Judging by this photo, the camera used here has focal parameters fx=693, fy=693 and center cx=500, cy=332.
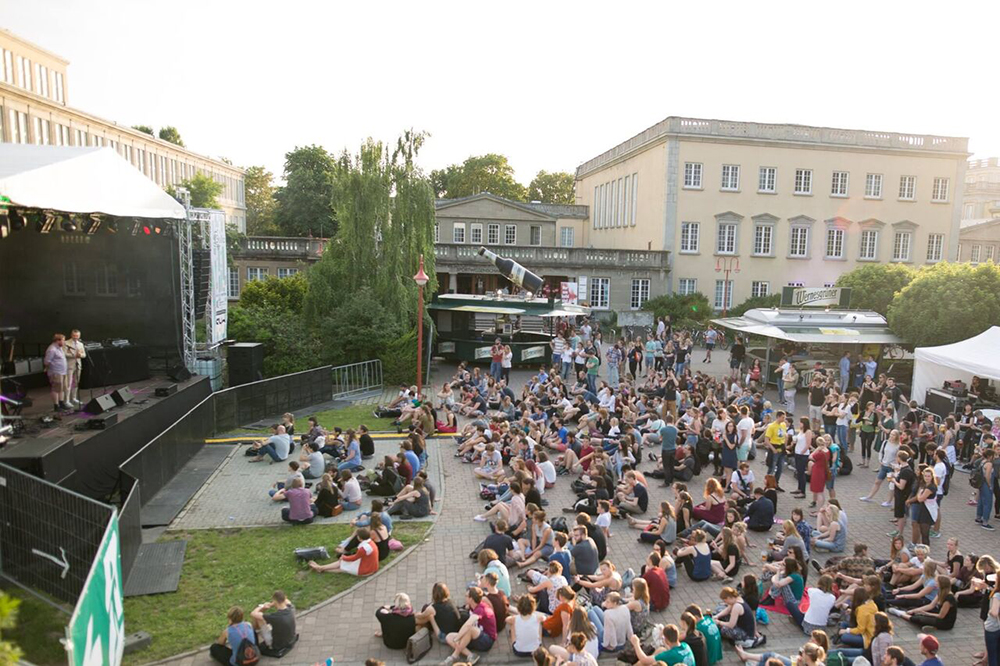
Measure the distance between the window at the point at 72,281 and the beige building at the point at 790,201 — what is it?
31488 millimetres

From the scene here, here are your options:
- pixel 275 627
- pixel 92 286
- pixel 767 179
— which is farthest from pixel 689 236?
pixel 275 627

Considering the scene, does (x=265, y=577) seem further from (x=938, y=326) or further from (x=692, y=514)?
(x=938, y=326)

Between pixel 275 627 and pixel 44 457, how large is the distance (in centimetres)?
483

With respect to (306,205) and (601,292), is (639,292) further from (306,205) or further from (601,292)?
(306,205)

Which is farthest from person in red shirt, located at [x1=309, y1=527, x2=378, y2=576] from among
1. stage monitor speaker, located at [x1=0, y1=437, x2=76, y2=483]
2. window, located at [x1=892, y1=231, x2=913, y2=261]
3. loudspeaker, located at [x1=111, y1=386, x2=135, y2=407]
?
window, located at [x1=892, y1=231, x2=913, y2=261]

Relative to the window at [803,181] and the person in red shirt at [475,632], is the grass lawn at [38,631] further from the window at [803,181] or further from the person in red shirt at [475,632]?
the window at [803,181]

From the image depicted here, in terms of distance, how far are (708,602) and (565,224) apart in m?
52.1

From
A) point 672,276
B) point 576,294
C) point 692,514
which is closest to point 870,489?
point 692,514

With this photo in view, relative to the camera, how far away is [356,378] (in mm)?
24047

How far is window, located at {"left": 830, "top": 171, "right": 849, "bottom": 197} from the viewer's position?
4328 centimetres

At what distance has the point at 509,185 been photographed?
240ft

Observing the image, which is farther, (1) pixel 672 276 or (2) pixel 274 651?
(1) pixel 672 276

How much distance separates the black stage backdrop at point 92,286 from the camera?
67.1ft

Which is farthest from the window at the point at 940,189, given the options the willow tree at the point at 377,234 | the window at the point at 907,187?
the willow tree at the point at 377,234
